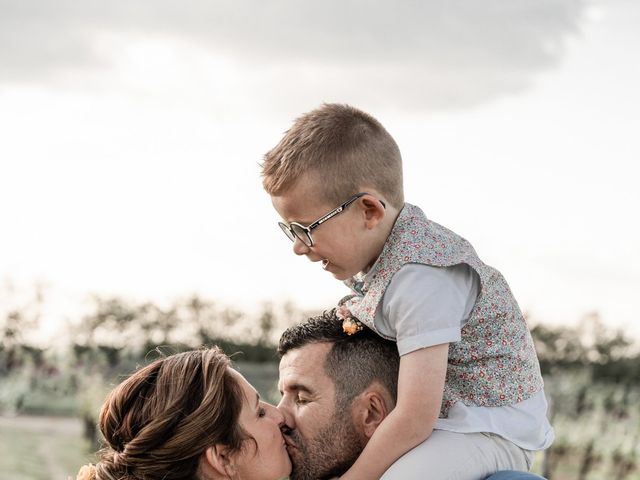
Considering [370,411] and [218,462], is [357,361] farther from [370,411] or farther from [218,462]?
[218,462]

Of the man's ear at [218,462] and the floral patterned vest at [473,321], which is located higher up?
the floral patterned vest at [473,321]

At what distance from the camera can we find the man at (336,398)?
332cm

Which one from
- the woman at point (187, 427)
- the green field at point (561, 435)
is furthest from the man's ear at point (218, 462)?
the green field at point (561, 435)

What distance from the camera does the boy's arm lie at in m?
2.87

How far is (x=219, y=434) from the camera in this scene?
3061 mm

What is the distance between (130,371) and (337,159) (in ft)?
25.8

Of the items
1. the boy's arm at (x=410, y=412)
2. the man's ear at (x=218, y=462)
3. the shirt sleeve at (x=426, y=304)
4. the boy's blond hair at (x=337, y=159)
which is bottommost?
the man's ear at (x=218, y=462)

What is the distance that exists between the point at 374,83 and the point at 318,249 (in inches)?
232

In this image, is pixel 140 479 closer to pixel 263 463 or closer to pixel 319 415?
pixel 263 463

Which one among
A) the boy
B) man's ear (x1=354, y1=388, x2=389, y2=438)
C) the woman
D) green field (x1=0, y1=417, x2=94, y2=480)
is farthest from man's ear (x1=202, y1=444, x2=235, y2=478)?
green field (x1=0, y1=417, x2=94, y2=480)

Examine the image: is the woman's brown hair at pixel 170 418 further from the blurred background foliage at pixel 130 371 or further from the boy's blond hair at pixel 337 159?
the blurred background foliage at pixel 130 371

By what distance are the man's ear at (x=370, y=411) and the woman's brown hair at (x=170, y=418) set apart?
443 millimetres

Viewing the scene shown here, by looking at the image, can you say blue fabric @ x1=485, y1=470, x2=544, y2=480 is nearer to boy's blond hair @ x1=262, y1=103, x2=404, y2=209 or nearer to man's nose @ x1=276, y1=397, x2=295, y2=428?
man's nose @ x1=276, y1=397, x2=295, y2=428

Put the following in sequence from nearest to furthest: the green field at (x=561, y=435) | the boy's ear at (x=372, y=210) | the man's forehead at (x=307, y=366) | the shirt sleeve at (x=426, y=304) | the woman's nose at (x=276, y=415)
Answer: the shirt sleeve at (x=426, y=304), the boy's ear at (x=372, y=210), the woman's nose at (x=276, y=415), the man's forehead at (x=307, y=366), the green field at (x=561, y=435)
